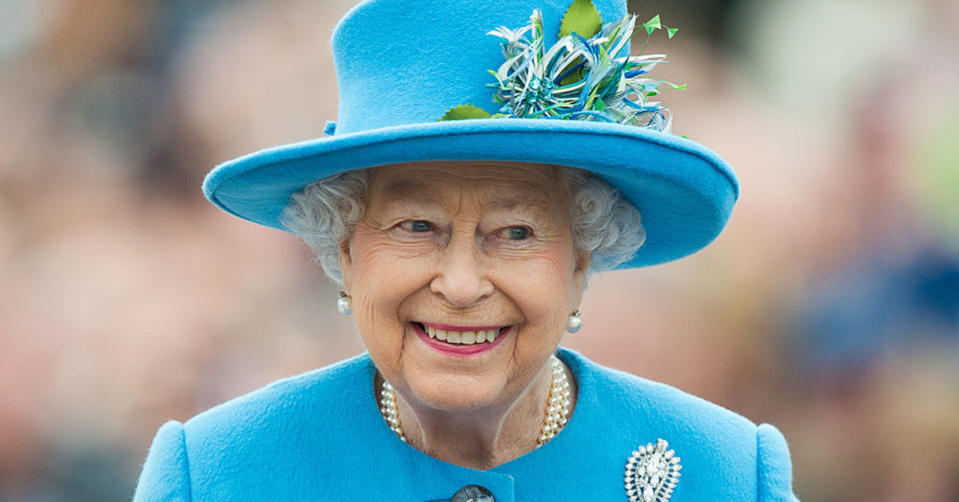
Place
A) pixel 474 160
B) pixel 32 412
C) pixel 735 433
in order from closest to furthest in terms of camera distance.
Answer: pixel 474 160, pixel 735 433, pixel 32 412

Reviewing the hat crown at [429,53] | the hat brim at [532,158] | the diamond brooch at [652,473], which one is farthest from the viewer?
the diamond brooch at [652,473]

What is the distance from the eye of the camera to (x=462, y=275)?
228cm

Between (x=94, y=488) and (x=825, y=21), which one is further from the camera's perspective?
(x=825, y=21)

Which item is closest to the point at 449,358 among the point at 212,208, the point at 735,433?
the point at 735,433

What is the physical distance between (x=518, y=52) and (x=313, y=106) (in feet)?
9.76

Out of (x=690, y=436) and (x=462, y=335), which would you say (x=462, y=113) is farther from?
(x=690, y=436)

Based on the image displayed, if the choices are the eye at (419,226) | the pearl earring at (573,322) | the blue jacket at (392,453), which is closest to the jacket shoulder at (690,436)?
the blue jacket at (392,453)

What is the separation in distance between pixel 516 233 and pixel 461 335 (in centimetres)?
24

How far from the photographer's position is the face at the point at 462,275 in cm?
232

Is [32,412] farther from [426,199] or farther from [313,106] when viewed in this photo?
[426,199]

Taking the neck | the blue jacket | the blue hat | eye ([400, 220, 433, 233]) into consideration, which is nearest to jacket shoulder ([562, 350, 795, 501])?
the blue jacket

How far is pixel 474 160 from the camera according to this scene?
227 cm

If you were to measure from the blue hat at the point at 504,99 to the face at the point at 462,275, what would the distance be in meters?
0.13

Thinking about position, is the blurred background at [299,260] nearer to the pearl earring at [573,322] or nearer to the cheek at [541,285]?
the pearl earring at [573,322]
